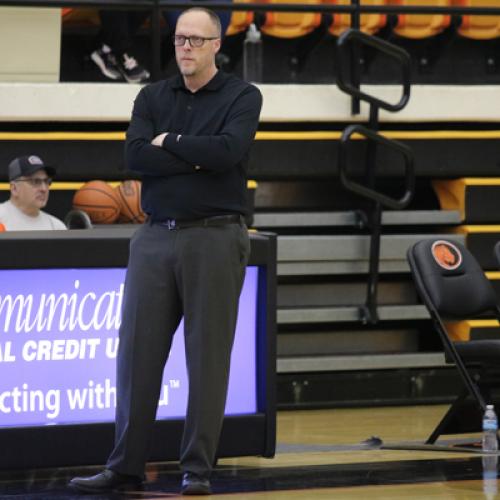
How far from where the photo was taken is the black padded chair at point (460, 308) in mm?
7691

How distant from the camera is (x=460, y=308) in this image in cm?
795

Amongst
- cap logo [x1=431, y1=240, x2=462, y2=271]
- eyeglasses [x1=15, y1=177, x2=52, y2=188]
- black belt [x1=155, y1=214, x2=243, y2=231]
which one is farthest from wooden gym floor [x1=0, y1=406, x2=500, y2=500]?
eyeglasses [x1=15, y1=177, x2=52, y2=188]

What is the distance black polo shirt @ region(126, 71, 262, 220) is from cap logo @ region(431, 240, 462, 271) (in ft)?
7.59

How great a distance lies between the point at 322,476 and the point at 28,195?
2811 mm

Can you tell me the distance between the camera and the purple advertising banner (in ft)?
20.8

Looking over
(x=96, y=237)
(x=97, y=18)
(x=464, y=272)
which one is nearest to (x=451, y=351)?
(x=464, y=272)

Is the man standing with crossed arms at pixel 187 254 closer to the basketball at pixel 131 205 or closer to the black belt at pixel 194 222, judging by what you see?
the black belt at pixel 194 222

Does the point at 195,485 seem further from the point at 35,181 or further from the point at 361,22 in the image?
the point at 361,22

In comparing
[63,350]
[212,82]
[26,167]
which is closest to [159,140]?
[212,82]

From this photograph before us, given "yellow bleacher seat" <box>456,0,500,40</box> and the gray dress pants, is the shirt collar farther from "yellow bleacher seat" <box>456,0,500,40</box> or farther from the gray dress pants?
"yellow bleacher seat" <box>456,0,500,40</box>

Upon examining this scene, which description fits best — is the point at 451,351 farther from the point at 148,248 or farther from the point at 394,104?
the point at 394,104

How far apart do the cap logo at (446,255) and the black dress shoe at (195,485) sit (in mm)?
2596

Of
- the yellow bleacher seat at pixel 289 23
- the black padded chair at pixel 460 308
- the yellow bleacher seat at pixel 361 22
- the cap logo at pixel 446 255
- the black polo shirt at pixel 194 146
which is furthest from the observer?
the yellow bleacher seat at pixel 361 22

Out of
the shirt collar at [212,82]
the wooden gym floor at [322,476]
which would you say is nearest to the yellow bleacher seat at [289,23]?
the wooden gym floor at [322,476]
